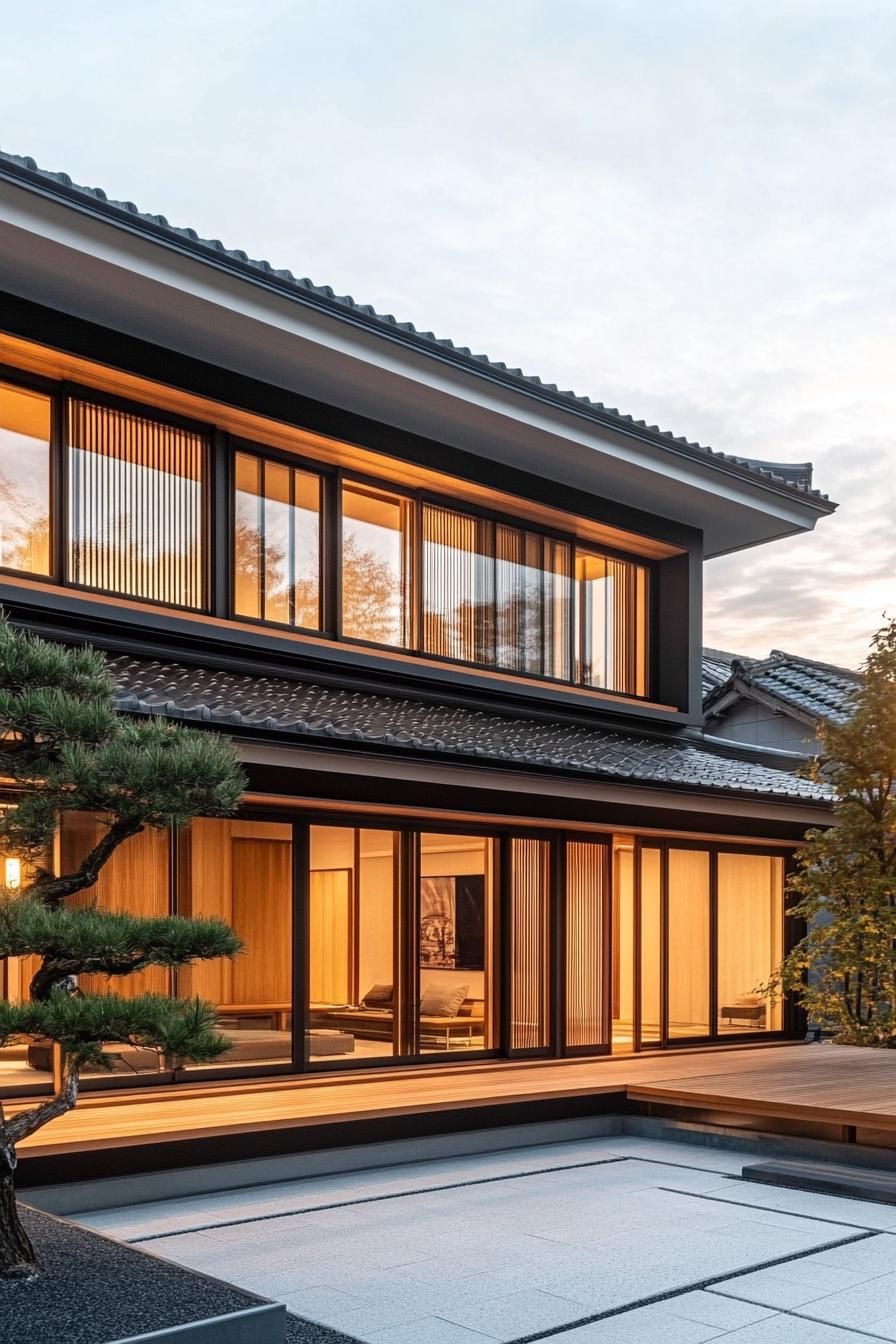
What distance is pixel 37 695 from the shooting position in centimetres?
457

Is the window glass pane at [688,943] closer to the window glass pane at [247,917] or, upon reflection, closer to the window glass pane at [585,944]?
the window glass pane at [585,944]

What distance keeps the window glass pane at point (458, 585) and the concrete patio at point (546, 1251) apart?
4.89 meters

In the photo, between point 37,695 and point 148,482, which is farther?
point 148,482

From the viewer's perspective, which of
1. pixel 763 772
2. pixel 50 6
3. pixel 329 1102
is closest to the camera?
pixel 329 1102

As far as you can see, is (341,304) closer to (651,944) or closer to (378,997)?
(378,997)

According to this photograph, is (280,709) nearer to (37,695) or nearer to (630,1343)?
(37,695)

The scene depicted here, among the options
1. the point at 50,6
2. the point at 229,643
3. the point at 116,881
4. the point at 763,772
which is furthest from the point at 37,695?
the point at 50,6

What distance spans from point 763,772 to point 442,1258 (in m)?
8.25

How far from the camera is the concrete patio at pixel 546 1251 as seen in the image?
16.4ft

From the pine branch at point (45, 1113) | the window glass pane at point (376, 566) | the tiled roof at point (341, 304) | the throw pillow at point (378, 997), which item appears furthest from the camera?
the window glass pane at point (376, 566)

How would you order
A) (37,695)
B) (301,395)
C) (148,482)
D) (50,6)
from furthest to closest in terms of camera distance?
(50,6) < (301,395) < (148,482) < (37,695)

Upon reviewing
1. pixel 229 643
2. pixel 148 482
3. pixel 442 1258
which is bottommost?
pixel 442 1258

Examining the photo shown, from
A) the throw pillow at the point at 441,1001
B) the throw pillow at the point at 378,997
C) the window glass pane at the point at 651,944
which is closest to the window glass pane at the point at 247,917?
the throw pillow at the point at 378,997

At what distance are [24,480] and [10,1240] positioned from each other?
5680 millimetres
